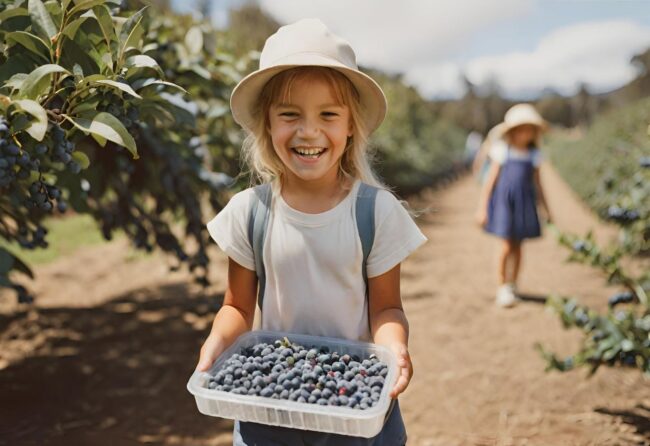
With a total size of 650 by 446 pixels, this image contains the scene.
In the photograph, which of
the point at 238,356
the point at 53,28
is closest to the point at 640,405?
the point at 238,356

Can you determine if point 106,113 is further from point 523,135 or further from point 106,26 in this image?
point 523,135

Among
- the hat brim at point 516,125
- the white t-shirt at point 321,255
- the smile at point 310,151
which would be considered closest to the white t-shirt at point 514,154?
the hat brim at point 516,125

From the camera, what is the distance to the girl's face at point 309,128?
4.48 ft

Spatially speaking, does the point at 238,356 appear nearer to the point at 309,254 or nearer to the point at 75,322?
the point at 309,254

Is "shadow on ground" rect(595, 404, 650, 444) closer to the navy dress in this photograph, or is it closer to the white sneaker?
the white sneaker

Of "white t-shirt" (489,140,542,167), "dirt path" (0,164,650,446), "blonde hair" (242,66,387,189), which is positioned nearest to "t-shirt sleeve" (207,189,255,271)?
"blonde hair" (242,66,387,189)

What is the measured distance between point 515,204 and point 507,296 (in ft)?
2.41

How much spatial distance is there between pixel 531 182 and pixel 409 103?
1052 cm

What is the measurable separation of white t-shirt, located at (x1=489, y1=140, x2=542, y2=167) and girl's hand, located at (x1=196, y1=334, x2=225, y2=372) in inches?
151

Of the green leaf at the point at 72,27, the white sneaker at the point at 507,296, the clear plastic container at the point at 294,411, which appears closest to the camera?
the clear plastic container at the point at 294,411

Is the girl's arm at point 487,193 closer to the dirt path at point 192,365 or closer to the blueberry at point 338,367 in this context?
the dirt path at point 192,365

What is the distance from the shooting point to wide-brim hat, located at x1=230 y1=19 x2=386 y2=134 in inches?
51.9

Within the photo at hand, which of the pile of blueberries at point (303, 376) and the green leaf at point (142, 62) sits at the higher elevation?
the green leaf at point (142, 62)

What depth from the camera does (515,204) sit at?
4586 mm
